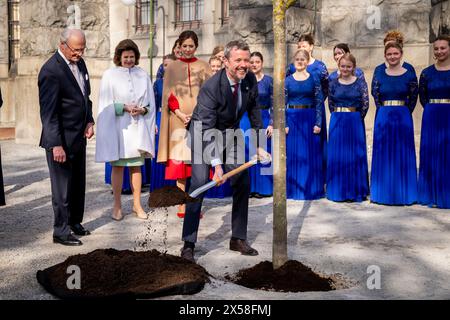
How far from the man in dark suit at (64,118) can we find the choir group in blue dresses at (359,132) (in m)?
2.64

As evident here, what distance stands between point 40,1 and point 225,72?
11.8m

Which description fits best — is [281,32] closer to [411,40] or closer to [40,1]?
[411,40]

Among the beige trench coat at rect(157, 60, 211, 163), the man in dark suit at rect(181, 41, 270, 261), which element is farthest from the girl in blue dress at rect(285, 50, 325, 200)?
the man in dark suit at rect(181, 41, 270, 261)

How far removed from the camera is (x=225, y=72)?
5.77 meters

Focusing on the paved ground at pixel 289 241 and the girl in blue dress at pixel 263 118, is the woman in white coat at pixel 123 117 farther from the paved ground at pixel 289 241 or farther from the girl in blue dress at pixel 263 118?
the girl in blue dress at pixel 263 118

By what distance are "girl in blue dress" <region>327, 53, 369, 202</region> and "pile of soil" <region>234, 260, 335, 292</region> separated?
3.77 m

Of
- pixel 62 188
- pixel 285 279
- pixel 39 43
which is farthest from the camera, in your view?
pixel 39 43

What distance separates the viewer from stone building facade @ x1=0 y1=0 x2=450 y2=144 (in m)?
11.8

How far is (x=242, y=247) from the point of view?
5.86 metres

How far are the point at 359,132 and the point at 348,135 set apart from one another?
152 millimetres

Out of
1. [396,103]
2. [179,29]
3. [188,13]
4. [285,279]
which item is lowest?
[285,279]

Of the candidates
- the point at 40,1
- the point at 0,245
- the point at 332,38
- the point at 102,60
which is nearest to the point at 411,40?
the point at 332,38

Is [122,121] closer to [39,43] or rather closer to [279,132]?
[279,132]

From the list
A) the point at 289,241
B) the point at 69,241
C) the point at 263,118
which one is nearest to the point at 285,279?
the point at 289,241
